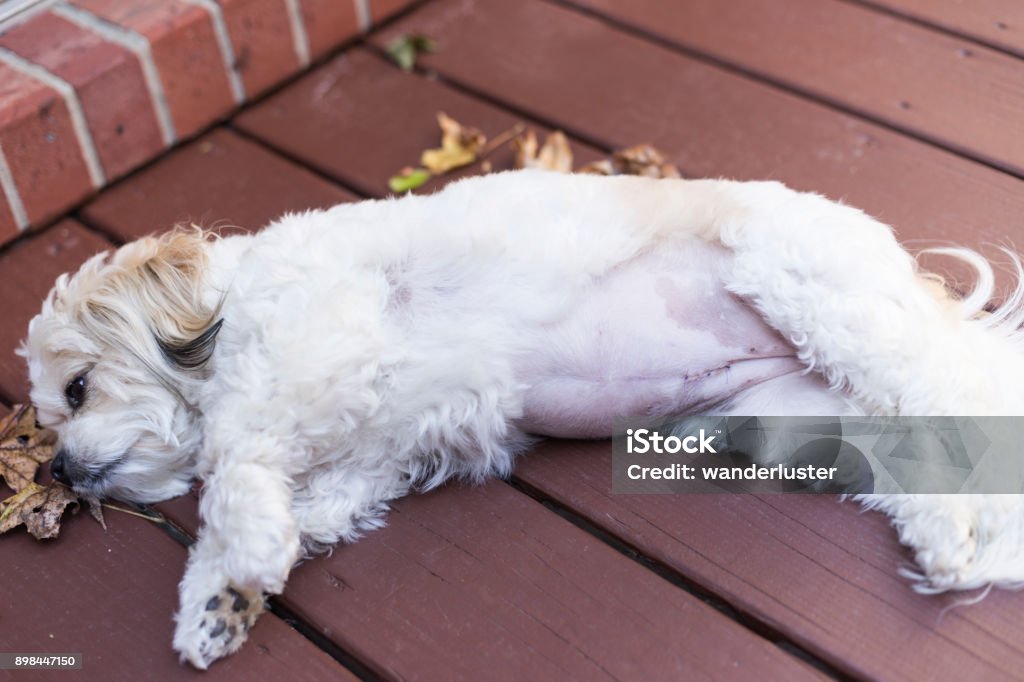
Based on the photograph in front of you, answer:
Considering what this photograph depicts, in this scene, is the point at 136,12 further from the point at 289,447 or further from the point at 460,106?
the point at 289,447

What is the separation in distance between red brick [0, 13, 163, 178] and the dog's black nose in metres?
1.04

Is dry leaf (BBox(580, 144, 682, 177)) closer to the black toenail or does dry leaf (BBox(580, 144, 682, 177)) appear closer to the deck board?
the deck board

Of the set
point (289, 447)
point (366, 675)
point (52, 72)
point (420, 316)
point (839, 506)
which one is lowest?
point (366, 675)

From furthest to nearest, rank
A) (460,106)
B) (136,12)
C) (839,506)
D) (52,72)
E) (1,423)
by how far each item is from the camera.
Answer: (460,106)
(136,12)
(52,72)
(1,423)
(839,506)

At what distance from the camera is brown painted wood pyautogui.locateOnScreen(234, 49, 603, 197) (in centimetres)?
276

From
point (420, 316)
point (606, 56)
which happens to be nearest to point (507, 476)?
point (420, 316)

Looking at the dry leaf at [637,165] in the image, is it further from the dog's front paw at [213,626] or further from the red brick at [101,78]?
the dog's front paw at [213,626]

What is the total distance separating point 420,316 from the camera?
6.34ft

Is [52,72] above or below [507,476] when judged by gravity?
above

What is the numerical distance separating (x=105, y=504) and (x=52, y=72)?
1.19 metres

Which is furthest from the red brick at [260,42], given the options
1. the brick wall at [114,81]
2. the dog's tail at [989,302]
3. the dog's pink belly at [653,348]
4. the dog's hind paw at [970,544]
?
the dog's hind paw at [970,544]

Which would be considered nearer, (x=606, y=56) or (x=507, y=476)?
(x=507, y=476)

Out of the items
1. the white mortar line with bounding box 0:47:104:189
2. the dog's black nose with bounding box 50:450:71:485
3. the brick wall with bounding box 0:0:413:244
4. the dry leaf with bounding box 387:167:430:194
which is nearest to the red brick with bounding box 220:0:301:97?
the brick wall with bounding box 0:0:413:244

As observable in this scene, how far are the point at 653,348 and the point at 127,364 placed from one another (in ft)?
3.32
